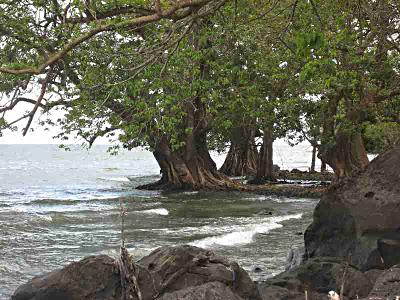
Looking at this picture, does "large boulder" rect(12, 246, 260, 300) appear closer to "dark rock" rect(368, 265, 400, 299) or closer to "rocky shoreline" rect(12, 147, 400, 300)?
"rocky shoreline" rect(12, 147, 400, 300)

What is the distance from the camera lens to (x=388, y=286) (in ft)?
19.9

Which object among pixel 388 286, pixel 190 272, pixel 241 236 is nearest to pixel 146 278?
pixel 190 272

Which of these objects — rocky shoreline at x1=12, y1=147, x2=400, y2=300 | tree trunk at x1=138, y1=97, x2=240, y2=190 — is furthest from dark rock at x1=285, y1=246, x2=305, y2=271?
tree trunk at x1=138, y1=97, x2=240, y2=190

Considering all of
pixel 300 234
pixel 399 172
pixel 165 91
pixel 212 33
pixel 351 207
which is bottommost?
pixel 300 234

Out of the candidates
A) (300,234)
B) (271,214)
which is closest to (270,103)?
(271,214)

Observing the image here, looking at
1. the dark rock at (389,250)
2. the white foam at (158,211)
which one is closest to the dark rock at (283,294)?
the dark rock at (389,250)

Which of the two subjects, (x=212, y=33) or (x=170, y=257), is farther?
(x=212, y=33)

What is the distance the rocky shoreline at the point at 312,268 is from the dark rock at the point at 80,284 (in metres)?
0.01

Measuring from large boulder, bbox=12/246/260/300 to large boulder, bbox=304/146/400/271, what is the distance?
91.6 inches

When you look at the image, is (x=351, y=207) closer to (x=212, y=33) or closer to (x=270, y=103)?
(x=212, y=33)

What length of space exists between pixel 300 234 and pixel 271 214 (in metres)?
4.96

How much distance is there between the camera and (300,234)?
53.3 ft

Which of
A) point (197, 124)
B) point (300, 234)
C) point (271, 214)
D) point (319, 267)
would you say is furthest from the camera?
point (197, 124)

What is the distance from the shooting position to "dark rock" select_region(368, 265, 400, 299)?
19.0ft
